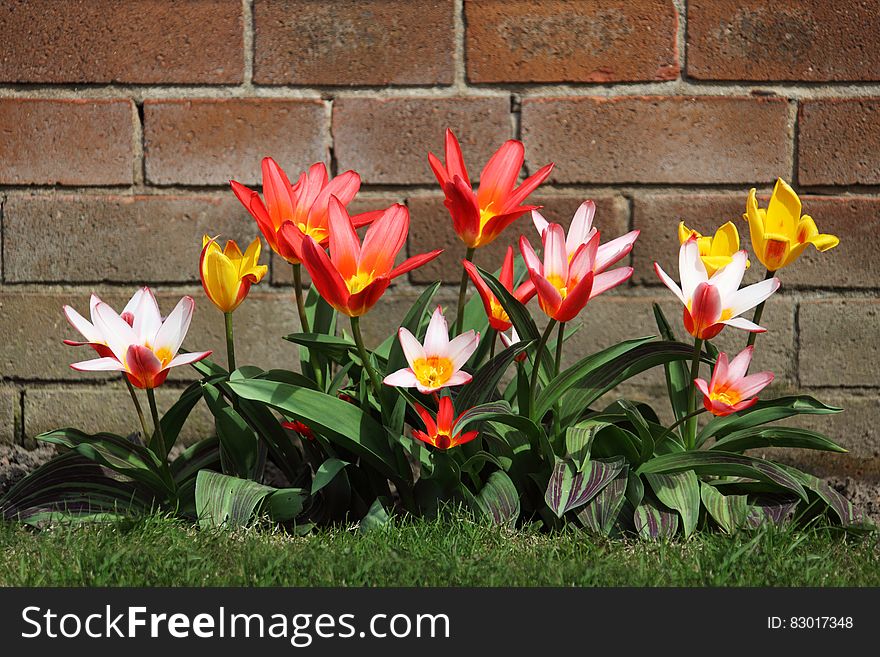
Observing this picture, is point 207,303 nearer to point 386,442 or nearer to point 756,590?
point 386,442

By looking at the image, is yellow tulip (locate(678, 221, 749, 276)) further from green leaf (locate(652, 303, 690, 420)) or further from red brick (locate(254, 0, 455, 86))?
red brick (locate(254, 0, 455, 86))

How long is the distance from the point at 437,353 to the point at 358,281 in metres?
0.20

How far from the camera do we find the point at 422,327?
6.95ft

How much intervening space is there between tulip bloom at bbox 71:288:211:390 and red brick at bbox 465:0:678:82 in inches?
41.5

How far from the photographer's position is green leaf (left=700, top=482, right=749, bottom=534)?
1868 millimetres

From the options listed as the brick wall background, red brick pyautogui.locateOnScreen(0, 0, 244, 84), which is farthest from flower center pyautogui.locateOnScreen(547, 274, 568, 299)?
red brick pyautogui.locateOnScreen(0, 0, 244, 84)

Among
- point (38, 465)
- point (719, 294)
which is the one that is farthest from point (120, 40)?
point (719, 294)

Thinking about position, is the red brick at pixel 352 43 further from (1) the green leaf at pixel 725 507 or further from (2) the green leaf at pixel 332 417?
(1) the green leaf at pixel 725 507

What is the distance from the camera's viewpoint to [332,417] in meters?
1.83

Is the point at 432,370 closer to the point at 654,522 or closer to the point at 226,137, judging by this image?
the point at 654,522

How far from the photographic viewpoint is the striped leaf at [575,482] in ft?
5.79

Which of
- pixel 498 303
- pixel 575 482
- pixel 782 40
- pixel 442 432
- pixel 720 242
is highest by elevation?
pixel 782 40

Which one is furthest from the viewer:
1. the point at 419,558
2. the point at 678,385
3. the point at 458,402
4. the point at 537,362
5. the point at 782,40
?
the point at 782,40

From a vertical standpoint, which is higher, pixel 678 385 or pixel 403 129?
pixel 403 129
